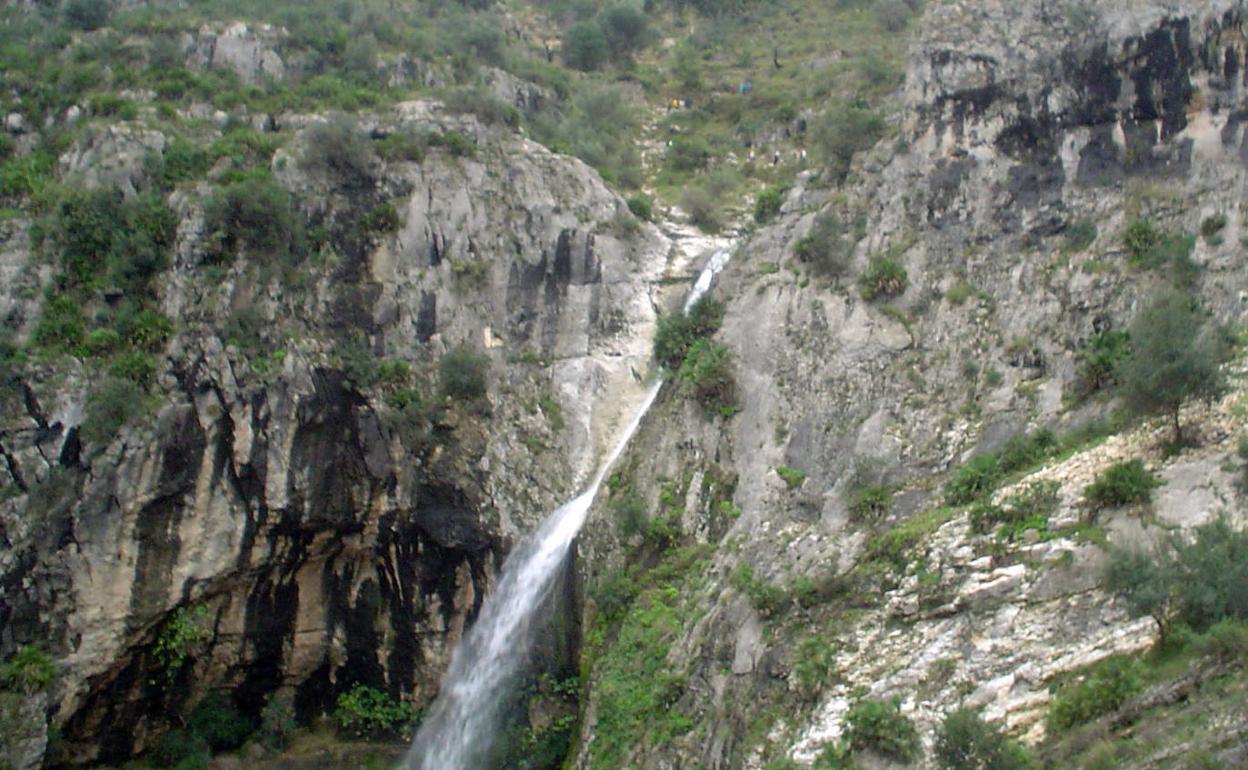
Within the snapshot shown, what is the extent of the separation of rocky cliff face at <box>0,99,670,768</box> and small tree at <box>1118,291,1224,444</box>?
48.1 feet

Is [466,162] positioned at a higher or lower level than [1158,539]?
higher

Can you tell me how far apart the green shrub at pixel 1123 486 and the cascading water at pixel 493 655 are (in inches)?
494

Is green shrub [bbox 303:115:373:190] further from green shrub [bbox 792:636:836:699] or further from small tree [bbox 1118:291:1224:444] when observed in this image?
small tree [bbox 1118:291:1224:444]

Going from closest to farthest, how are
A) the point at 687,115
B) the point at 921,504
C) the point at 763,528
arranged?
the point at 921,504, the point at 763,528, the point at 687,115

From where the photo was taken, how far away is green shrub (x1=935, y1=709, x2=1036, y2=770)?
1320 cm

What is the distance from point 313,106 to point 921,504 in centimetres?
2434

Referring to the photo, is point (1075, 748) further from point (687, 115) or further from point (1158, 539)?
point (687, 115)

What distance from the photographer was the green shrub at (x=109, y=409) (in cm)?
2592

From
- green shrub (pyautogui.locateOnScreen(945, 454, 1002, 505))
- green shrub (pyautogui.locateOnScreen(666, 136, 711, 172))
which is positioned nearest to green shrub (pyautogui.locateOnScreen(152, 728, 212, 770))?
green shrub (pyautogui.locateOnScreen(945, 454, 1002, 505))

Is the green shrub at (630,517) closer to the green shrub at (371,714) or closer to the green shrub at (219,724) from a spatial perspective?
the green shrub at (371,714)

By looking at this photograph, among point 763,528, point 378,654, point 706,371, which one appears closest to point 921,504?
point 763,528

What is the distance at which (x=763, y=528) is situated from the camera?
21.9m

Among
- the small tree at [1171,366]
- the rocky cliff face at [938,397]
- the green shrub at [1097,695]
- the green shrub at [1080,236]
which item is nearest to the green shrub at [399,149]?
the rocky cliff face at [938,397]

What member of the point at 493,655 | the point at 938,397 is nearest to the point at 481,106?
the point at 493,655
